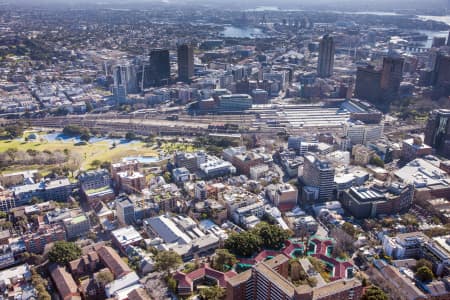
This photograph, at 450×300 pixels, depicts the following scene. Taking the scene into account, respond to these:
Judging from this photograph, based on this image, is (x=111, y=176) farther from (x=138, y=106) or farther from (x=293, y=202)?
(x=138, y=106)

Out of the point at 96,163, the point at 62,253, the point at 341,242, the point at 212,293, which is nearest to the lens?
the point at 212,293

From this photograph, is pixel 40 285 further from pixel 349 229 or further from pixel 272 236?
pixel 349 229

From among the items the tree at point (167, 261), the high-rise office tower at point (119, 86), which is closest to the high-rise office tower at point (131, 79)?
the high-rise office tower at point (119, 86)

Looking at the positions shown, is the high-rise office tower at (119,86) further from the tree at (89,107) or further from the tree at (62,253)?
the tree at (62,253)

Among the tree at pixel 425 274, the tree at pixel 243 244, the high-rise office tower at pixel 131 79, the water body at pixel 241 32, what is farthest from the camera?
the water body at pixel 241 32

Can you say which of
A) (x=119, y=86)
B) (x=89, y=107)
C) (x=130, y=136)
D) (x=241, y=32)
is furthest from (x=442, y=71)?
(x=241, y=32)

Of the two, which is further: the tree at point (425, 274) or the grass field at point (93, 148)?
the grass field at point (93, 148)
